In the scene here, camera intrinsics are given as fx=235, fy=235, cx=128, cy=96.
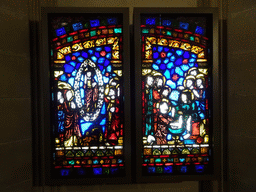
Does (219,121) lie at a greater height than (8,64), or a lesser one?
lesser

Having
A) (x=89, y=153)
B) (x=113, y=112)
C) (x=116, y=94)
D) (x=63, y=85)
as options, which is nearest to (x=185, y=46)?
(x=116, y=94)

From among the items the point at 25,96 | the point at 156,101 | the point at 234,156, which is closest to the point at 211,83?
the point at 156,101

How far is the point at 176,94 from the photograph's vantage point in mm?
1721

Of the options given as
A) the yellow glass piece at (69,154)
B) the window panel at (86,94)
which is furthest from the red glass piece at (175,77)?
the yellow glass piece at (69,154)

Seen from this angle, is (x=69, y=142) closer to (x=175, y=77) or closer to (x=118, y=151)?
(x=118, y=151)

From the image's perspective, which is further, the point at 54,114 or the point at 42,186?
the point at 42,186

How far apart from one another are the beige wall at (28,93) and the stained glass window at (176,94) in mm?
209

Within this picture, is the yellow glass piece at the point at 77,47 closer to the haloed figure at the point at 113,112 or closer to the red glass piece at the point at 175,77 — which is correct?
the haloed figure at the point at 113,112

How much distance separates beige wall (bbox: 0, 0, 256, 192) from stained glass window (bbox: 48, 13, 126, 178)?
0.22 metres

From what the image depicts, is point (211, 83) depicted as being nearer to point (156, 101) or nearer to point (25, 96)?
point (156, 101)

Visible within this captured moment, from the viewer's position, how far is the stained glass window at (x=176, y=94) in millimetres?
1707

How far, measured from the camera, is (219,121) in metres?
1.78

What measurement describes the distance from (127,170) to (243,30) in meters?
1.32

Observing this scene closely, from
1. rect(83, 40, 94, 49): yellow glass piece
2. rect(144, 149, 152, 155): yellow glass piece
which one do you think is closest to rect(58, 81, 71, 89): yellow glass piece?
rect(83, 40, 94, 49): yellow glass piece
